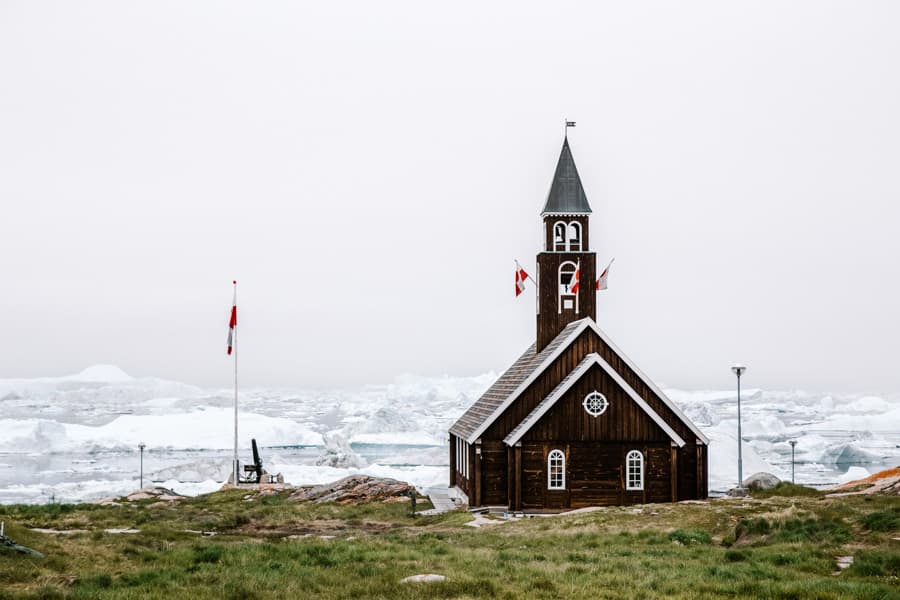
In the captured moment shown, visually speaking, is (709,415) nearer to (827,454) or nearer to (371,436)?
(827,454)

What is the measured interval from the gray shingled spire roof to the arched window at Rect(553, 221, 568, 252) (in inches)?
21.2

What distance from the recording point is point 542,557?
1906cm

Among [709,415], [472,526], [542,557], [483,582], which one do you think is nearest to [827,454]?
[709,415]

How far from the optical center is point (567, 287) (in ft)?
123

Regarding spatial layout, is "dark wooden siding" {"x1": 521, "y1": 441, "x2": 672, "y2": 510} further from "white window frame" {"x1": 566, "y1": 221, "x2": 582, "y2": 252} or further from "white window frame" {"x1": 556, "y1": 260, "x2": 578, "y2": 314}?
"white window frame" {"x1": 566, "y1": 221, "x2": 582, "y2": 252}

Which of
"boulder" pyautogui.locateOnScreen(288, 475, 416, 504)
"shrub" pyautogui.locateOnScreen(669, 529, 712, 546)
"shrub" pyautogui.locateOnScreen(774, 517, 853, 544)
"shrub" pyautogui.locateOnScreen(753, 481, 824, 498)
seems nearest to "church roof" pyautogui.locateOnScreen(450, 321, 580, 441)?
"boulder" pyautogui.locateOnScreen(288, 475, 416, 504)

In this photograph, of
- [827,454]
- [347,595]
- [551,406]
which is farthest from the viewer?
[827,454]

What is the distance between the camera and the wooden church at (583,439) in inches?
1310

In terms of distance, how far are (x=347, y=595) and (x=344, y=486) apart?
2640 centimetres

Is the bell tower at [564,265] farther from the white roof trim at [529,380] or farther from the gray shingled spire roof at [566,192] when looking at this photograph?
the white roof trim at [529,380]

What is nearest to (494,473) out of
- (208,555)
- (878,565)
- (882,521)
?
(882,521)

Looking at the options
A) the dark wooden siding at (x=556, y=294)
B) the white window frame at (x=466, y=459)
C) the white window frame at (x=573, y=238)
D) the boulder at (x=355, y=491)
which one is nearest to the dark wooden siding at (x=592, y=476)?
the white window frame at (x=466, y=459)

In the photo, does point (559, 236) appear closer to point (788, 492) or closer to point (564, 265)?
point (564, 265)

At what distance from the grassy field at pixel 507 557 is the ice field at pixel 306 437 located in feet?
88.4
